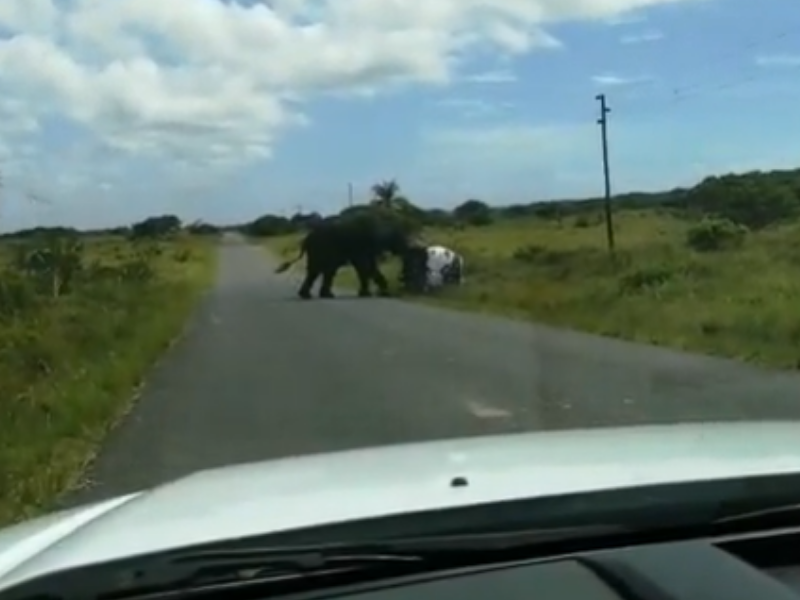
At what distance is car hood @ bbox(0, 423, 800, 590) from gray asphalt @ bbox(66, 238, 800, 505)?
7.23 meters

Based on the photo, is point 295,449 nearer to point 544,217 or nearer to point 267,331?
point 267,331

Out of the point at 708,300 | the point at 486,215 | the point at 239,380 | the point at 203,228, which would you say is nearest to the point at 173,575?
the point at 239,380

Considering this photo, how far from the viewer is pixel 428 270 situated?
46.5 meters

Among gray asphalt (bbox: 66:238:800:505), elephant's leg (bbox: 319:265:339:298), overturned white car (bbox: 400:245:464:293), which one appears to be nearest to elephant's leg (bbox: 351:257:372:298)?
elephant's leg (bbox: 319:265:339:298)

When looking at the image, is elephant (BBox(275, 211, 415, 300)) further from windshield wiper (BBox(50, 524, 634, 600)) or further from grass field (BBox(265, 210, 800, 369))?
windshield wiper (BBox(50, 524, 634, 600))

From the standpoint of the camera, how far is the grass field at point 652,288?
2548 centimetres

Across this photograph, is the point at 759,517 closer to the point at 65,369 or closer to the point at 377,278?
the point at 65,369

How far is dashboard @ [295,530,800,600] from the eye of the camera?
248cm

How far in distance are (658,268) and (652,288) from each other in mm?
3595

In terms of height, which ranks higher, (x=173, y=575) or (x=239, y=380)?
(x=173, y=575)

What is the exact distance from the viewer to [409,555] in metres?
2.73

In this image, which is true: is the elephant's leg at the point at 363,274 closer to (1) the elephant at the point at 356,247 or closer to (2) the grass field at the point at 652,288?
(1) the elephant at the point at 356,247

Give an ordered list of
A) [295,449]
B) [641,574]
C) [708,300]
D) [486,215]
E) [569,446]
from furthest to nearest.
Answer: [486,215] < [708,300] < [295,449] < [569,446] < [641,574]

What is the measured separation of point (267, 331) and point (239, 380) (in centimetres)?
920
